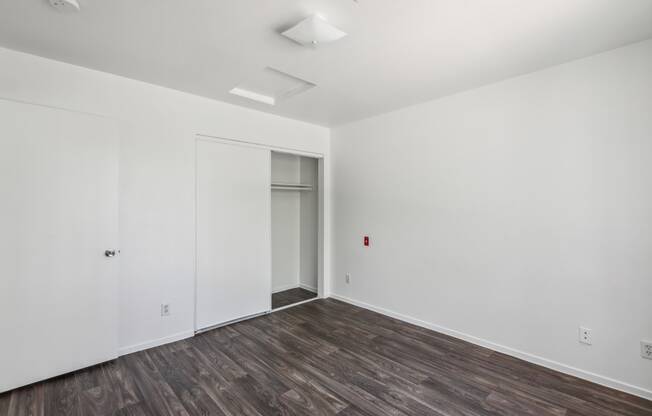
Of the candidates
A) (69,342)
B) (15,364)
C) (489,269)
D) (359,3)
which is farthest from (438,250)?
(15,364)

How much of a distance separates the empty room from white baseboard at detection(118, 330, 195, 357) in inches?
1.1

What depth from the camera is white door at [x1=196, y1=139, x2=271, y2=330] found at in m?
3.42

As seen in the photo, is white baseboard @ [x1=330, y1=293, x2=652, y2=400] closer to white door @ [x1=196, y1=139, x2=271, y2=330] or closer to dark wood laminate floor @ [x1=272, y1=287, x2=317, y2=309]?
dark wood laminate floor @ [x1=272, y1=287, x2=317, y2=309]

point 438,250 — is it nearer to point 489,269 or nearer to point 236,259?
point 489,269

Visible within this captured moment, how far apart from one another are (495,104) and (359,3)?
6.10ft

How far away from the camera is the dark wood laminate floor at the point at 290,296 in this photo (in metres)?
4.39

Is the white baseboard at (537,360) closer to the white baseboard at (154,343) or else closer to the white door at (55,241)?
the white baseboard at (154,343)

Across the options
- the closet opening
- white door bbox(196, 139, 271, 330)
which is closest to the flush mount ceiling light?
white door bbox(196, 139, 271, 330)

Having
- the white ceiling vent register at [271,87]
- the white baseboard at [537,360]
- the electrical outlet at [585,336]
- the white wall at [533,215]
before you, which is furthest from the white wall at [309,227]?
the electrical outlet at [585,336]

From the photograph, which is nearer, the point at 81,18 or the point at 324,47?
the point at 81,18

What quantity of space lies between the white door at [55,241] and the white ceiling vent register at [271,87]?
51.1 inches

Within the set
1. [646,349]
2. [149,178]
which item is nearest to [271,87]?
[149,178]

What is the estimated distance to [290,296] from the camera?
4727 mm

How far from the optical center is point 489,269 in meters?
3.02
